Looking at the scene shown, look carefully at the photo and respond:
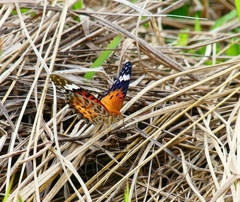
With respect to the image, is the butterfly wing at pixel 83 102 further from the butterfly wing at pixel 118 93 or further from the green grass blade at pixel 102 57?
the green grass blade at pixel 102 57

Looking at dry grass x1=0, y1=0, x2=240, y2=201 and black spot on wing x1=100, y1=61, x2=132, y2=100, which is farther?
black spot on wing x1=100, y1=61, x2=132, y2=100

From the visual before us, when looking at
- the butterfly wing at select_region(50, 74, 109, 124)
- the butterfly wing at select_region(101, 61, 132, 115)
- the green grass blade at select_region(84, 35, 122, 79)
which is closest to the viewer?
the butterfly wing at select_region(50, 74, 109, 124)

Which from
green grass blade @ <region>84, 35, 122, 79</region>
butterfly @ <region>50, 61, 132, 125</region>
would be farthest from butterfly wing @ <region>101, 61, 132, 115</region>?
green grass blade @ <region>84, 35, 122, 79</region>

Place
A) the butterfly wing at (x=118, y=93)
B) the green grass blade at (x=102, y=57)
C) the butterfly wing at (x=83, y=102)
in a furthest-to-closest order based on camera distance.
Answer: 1. the green grass blade at (x=102, y=57)
2. the butterfly wing at (x=118, y=93)
3. the butterfly wing at (x=83, y=102)

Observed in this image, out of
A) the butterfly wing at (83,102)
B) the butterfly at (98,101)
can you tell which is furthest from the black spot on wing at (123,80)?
the butterfly wing at (83,102)

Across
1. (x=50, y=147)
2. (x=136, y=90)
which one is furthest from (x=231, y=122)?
(x=50, y=147)

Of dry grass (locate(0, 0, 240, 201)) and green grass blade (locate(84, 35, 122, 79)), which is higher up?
green grass blade (locate(84, 35, 122, 79))

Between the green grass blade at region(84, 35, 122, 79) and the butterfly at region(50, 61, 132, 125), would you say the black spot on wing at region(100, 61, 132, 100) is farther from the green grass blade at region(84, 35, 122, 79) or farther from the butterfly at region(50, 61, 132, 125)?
the green grass blade at region(84, 35, 122, 79)
